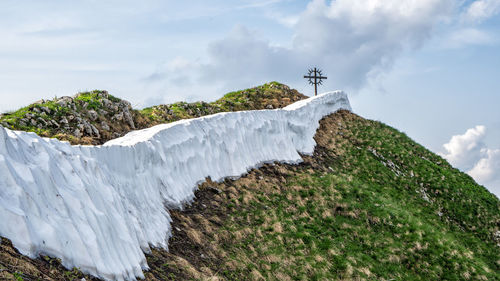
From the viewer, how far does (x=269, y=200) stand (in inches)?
692

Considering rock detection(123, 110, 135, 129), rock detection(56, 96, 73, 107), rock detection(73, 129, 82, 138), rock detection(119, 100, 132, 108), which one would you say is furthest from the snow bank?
rock detection(56, 96, 73, 107)

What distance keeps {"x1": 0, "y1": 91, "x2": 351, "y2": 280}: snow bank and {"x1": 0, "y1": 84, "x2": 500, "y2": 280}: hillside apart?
40cm

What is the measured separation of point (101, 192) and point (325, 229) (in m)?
10.4

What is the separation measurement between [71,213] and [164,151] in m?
6.45

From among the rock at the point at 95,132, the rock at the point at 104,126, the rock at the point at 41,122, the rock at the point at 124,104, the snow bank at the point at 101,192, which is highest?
the rock at the point at 124,104

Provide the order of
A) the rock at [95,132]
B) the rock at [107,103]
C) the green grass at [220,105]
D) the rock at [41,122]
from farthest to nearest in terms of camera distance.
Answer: the green grass at [220,105] → the rock at [107,103] → the rock at [95,132] → the rock at [41,122]

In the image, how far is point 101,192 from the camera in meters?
8.88

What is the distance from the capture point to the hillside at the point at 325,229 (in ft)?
37.3

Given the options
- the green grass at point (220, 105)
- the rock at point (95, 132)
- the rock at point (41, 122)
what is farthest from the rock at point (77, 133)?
the green grass at point (220, 105)

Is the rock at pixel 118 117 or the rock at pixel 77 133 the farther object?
the rock at pixel 118 117

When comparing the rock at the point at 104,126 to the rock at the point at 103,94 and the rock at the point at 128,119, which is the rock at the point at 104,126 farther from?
the rock at the point at 103,94

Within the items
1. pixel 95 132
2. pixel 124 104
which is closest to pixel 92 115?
pixel 95 132

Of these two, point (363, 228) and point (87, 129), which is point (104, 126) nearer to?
point (87, 129)

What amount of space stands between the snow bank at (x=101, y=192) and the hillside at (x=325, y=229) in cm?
40
